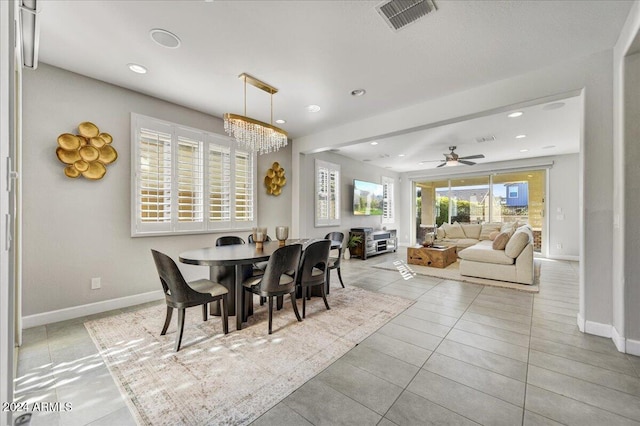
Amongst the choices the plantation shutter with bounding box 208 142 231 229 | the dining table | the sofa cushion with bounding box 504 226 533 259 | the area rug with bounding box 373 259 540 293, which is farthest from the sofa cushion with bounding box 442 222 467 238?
the dining table

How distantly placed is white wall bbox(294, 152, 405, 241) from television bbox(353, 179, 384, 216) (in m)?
0.14

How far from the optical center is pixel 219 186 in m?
4.11

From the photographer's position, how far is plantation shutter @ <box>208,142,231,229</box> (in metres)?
4.03

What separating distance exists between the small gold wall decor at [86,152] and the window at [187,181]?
11.0 inches

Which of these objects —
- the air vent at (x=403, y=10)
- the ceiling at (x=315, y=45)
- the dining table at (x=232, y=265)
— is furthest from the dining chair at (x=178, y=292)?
the air vent at (x=403, y=10)

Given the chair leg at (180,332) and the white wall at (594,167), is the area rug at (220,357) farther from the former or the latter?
the white wall at (594,167)

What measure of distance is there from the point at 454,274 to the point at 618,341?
262cm

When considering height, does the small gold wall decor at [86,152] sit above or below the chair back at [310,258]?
above

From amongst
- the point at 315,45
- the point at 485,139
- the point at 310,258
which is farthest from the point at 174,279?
the point at 485,139

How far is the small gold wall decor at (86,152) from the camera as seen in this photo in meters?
2.78

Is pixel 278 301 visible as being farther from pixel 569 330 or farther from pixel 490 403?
pixel 569 330

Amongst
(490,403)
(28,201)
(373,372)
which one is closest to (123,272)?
(28,201)

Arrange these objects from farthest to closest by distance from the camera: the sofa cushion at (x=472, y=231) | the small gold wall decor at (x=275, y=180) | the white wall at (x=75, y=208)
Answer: the sofa cushion at (x=472, y=231) < the small gold wall decor at (x=275, y=180) < the white wall at (x=75, y=208)

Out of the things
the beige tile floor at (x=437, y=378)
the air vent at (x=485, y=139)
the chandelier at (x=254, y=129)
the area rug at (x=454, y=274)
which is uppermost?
the air vent at (x=485, y=139)
